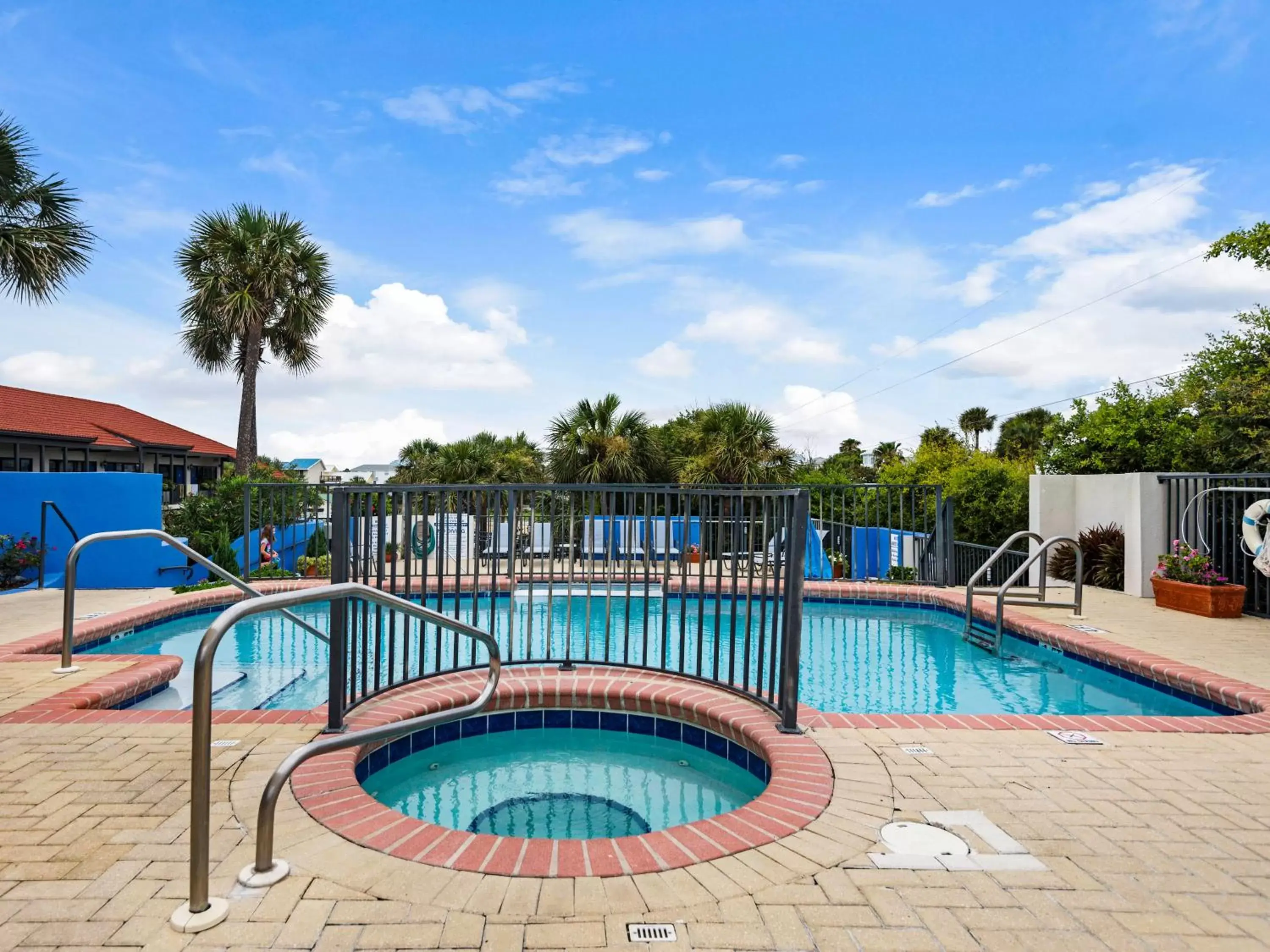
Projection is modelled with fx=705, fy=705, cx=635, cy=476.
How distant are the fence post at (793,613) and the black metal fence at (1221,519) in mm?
6451

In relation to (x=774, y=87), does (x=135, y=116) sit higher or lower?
lower

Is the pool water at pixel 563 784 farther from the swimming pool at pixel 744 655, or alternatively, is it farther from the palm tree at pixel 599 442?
the palm tree at pixel 599 442

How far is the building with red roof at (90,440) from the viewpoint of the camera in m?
21.8

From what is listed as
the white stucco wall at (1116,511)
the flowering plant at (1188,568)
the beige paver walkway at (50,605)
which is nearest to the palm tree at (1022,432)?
the white stucco wall at (1116,511)

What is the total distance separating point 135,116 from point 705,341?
17398 millimetres

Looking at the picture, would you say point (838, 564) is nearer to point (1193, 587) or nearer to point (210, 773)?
point (1193, 587)

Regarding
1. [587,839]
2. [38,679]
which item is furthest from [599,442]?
[587,839]

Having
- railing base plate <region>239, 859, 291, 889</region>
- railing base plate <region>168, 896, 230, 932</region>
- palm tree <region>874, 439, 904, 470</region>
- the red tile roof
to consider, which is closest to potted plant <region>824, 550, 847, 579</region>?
railing base plate <region>239, 859, 291, 889</region>

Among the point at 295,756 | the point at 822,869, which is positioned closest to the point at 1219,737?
the point at 822,869

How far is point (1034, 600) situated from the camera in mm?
8109

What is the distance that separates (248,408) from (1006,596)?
17.6 metres

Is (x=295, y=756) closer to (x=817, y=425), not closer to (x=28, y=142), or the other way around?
(x=28, y=142)

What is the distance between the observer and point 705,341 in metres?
25.0

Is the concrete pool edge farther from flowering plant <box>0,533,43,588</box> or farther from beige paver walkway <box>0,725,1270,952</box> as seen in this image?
flowering plant <box>0,533,43,588</box>
